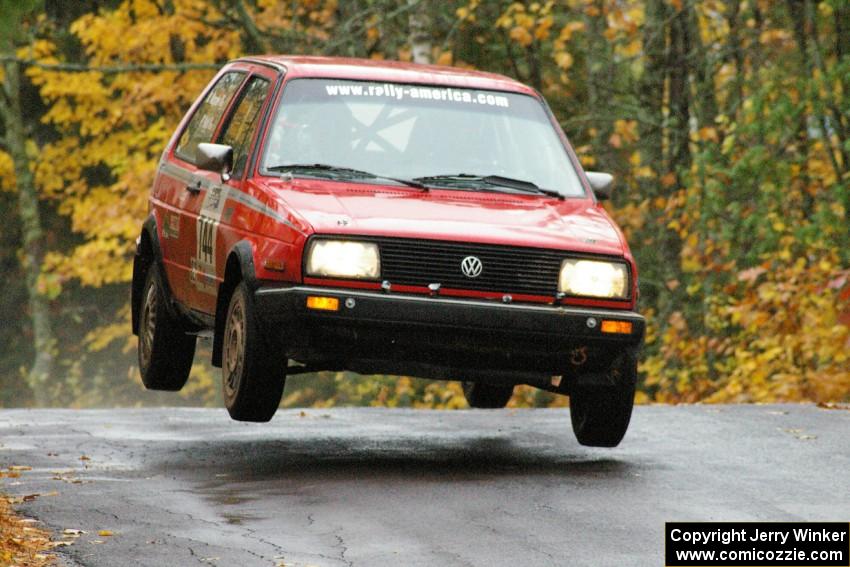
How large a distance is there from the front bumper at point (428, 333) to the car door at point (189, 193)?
4.52 feet

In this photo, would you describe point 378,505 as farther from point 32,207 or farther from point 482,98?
point 32,207

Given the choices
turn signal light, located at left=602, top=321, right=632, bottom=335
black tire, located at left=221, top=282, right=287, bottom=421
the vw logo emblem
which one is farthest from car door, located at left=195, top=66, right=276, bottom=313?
turn signal light, located at left=602, top=321, right=632, bottom=335

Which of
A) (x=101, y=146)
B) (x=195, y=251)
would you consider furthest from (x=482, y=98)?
(x=101, y=146)

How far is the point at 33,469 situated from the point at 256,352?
1.40m

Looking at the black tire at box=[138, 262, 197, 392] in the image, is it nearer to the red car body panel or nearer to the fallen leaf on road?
the red car body panel

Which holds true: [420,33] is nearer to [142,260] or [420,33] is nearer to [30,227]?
[142,260]

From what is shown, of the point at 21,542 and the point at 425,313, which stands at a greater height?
the point at 425,313

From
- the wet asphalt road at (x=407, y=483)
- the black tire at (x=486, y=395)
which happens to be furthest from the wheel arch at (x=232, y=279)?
the black tire at (x=486, y=395)

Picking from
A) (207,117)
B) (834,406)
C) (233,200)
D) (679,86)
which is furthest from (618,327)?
(679,86)

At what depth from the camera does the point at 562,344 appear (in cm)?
902

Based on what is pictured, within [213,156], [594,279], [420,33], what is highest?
[213,156]

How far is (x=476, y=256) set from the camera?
8.88 metres

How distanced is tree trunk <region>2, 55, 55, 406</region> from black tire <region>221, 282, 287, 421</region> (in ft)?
75.4

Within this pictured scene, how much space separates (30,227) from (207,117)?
21593mm
